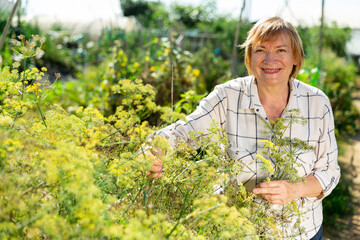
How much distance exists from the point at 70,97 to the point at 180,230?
2.93m

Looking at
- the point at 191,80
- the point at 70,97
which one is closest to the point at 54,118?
the point at 191,80

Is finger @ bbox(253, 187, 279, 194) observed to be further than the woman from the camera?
No

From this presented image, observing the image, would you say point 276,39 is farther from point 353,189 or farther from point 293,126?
point 353,189

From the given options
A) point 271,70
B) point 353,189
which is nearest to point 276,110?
point 271,70

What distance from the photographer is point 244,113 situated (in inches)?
67.2

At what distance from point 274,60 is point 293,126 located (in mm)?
295

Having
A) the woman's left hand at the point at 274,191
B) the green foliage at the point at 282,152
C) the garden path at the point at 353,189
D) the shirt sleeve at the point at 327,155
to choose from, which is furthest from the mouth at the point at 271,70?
the garden path at the point at 353,189

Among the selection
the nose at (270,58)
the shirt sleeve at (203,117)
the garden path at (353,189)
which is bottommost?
the garden path at (353,189)

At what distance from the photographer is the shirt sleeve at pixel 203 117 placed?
143 cm

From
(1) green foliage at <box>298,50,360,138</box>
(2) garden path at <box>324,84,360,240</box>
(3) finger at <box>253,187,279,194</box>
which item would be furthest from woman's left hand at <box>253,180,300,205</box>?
(1) green foliage at <box>298,50,360,138</box>

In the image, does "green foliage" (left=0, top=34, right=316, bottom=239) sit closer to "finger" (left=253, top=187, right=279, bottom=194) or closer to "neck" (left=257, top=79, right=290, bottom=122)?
"finger" (left=253, top=187, right=279, bottom=194)

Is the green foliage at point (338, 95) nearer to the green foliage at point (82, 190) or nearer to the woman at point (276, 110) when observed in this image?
the woman at point (276, 110)

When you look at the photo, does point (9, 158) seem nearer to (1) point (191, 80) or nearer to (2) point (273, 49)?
(2) point (273, 49)

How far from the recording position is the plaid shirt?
1.60 metres
